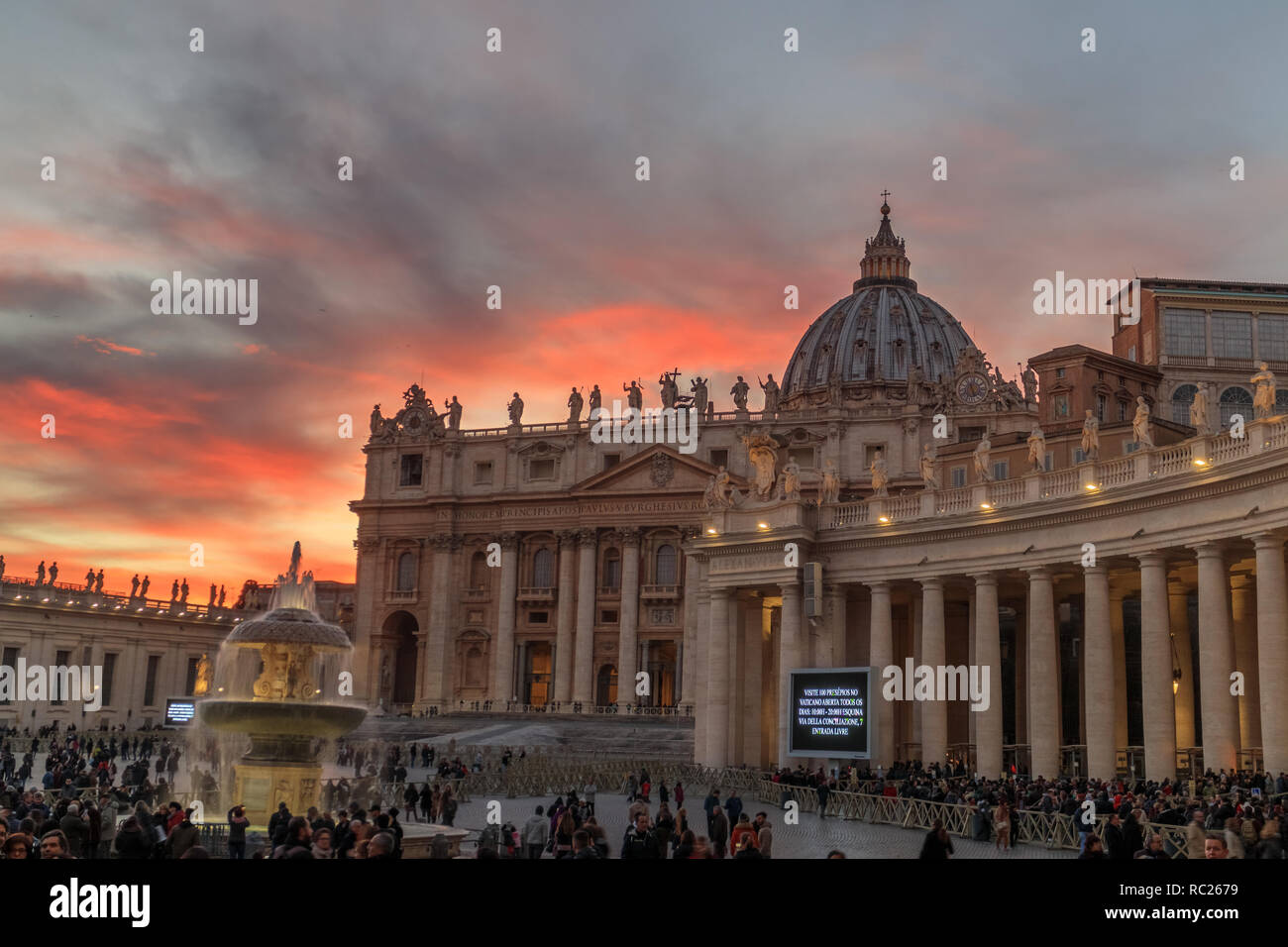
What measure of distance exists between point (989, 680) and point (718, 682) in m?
8.97

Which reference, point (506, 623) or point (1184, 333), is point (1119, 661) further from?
point (506, 623)

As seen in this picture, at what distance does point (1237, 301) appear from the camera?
→ 64688 millimetres

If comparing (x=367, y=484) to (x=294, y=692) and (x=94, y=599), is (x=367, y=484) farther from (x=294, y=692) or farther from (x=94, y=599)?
(x=294, y=692)

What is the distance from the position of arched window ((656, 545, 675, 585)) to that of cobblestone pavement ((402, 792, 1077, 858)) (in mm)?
52931

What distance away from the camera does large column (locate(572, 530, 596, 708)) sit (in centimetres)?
8831

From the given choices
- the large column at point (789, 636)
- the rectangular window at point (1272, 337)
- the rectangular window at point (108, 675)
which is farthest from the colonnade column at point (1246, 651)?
the rectangular window at point (108, 675)

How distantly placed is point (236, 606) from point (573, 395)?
33359 mm

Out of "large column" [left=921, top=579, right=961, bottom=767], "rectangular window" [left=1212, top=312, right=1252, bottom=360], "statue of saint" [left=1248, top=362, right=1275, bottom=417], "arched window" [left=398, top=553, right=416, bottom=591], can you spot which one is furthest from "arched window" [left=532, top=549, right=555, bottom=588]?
"statue of saint" [left=1248, top=362, right=1275, bottom=417]

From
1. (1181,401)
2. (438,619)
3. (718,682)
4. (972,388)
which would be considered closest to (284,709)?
(718,682)

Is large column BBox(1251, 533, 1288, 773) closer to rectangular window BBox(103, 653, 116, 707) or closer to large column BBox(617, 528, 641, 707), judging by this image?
large column BBox(617, 528, 641, 707)

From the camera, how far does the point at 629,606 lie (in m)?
89.0

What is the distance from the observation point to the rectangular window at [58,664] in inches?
3201

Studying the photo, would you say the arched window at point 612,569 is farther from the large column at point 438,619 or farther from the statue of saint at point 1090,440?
the statue of saint at point 1090,440
